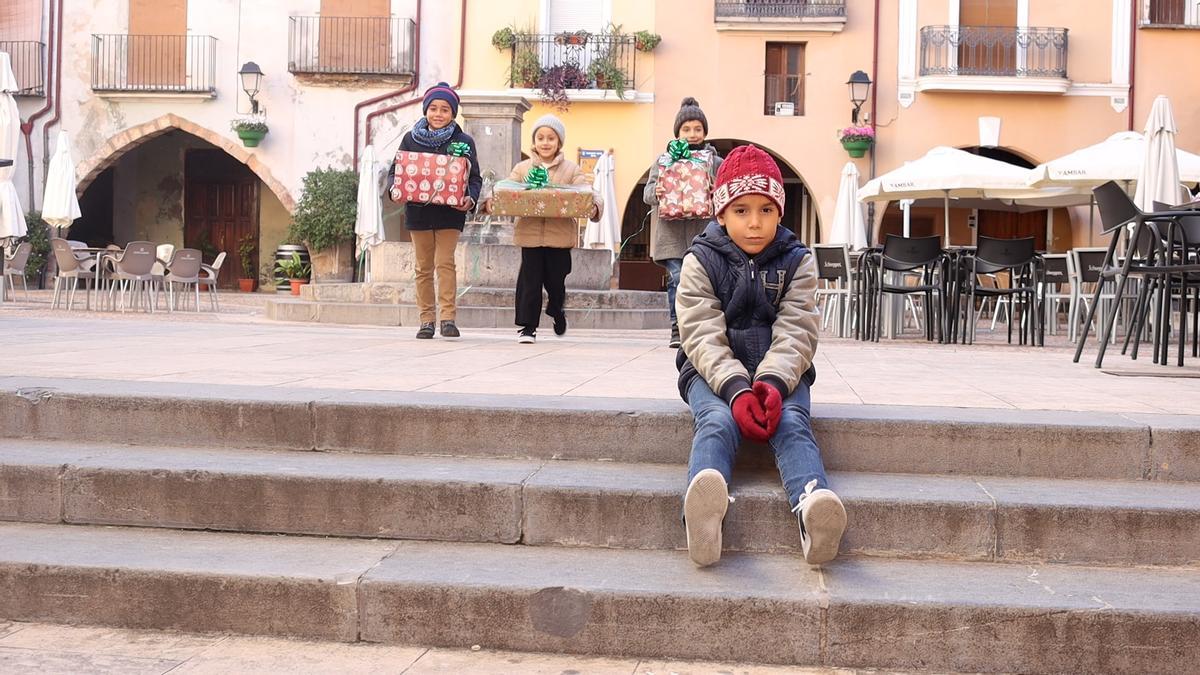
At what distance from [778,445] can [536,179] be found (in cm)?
436

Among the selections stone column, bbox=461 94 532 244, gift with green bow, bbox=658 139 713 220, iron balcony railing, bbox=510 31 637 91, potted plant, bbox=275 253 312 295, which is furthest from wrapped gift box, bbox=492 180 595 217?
potted plant, bbox=275 253 312 295

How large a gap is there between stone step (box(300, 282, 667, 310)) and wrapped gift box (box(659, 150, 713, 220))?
4.81 metres

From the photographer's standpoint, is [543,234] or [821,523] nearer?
[821,523]

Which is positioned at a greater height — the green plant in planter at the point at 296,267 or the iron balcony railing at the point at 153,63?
the iron balcony railing at the point at 153,63

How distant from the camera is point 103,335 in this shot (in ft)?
26.0

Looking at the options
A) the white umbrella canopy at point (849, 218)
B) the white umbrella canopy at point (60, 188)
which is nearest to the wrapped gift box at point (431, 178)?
the white umbrella canopy at point (849, 218)

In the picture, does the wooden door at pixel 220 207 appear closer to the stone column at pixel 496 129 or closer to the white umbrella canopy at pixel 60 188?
the white umbrella canopy at pixel 60 188

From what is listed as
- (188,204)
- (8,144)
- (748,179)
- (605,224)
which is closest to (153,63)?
(188,204)

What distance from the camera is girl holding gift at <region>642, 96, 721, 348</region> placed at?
704cm

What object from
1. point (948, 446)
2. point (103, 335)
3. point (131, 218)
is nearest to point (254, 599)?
point (948, 446)

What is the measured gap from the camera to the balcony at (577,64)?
1995 centimetres

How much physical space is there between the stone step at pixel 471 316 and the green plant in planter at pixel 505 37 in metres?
9.24

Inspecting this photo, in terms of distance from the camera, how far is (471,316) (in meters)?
11.5

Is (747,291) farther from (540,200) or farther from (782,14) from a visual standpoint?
Answer: (782,14)
